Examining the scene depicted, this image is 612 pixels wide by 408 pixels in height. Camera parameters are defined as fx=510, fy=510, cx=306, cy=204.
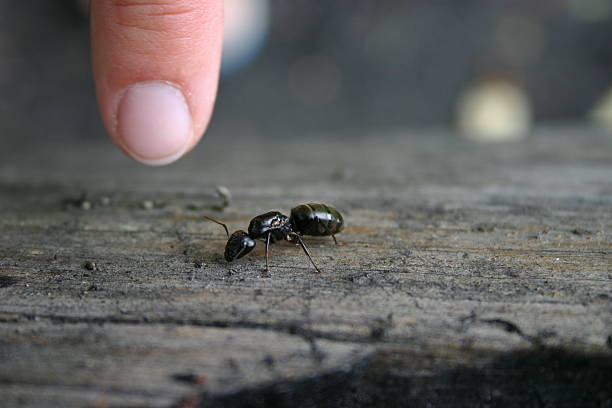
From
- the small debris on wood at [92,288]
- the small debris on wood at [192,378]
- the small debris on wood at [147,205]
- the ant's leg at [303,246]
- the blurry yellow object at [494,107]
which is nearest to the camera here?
the small debris on wood at [192,378]

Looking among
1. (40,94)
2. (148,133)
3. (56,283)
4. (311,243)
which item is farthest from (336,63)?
(56,283)

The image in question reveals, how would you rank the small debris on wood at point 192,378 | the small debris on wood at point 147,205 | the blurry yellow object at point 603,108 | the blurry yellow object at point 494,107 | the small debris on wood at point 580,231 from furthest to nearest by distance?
the blurry yellow object at point 494,107 < the blurry yellow object at point 603,108 < the small debris on wood at point 147,205 < the small debris on wood at point 580,231 < the small debris on wood at point 192,378

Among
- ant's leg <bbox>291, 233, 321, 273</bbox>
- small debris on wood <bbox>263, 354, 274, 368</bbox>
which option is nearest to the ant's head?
ant's leg <bbox>291, 233, 321, 273</bbox>

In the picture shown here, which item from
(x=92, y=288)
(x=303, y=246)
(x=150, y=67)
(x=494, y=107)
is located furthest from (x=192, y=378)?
(x=494, y=107)

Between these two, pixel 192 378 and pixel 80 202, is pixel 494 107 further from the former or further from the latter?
pixel 192 378

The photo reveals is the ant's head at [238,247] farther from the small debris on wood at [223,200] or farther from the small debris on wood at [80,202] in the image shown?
the small debris on wood at [80,202]

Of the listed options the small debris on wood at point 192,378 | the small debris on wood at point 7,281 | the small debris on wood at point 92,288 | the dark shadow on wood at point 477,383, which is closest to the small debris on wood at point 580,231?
the dark shadow on wood at point 477,383
